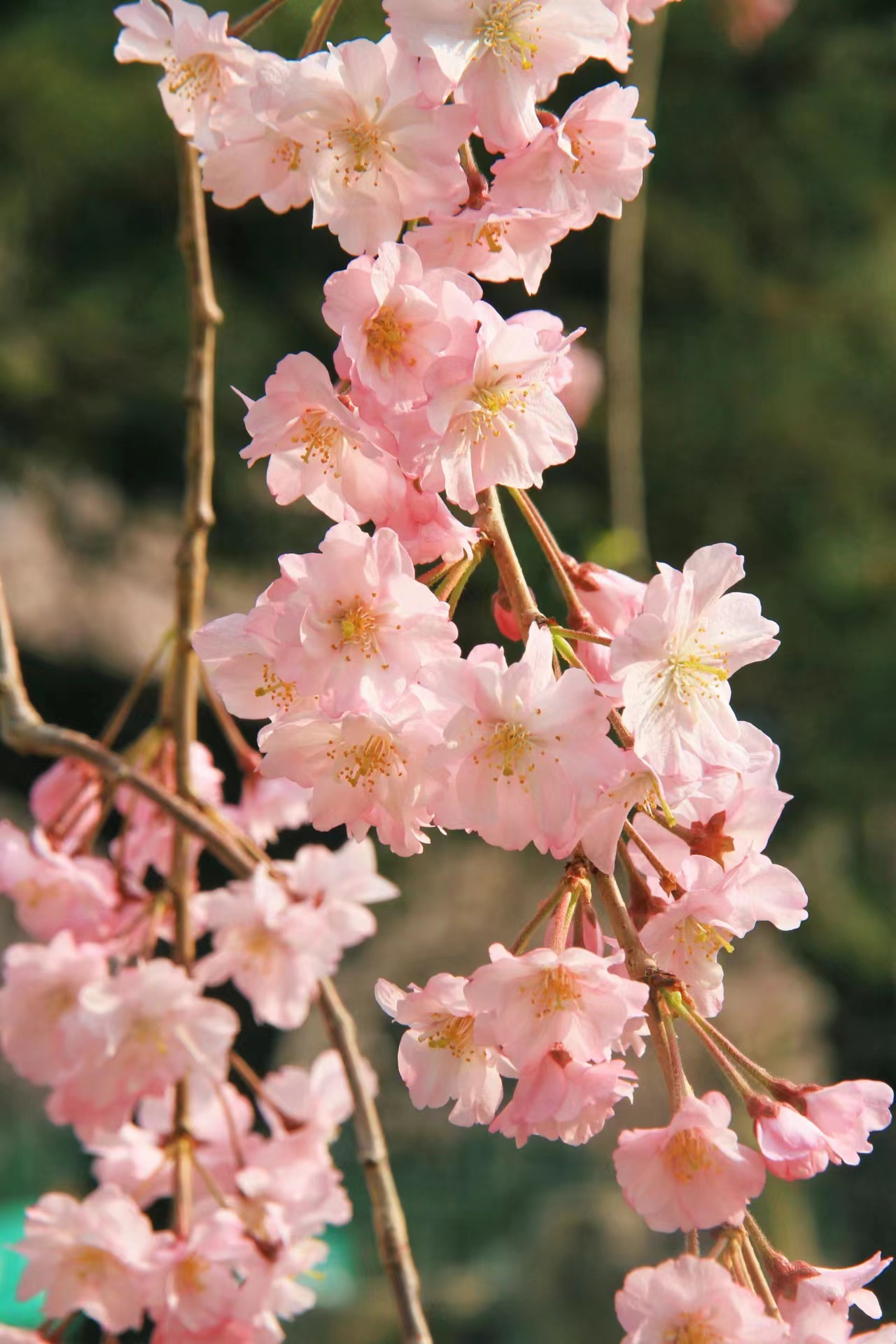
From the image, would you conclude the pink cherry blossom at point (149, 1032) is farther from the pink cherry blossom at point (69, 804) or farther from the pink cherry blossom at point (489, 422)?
the pink cherry blossom at point (489, 422)

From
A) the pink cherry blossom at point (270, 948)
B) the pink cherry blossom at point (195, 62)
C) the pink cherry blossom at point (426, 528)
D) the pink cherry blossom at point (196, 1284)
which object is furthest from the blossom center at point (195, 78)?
the pink cherry blossom at point (196, 1284)

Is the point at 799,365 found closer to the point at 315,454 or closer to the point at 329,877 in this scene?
the point at 329,877

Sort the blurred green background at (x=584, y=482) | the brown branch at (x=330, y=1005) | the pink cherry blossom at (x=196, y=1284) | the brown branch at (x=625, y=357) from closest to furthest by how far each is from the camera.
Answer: the brown branch at (x=330, y=1005), the pink cherry blossom at (x=196, y=1284), the brown branch at (x=625, y=357), the blurred green background at (x=584, y=482)

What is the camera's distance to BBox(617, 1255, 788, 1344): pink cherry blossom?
408mm

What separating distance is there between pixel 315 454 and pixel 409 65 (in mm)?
136

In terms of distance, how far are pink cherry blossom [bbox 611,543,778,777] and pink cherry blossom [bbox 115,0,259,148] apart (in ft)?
0.86

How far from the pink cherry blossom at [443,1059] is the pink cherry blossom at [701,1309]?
10 cm

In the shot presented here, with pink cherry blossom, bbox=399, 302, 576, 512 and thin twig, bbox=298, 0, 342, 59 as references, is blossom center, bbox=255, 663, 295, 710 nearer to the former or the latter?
pink cherry blossom, bbox=399, 302, 576, 512

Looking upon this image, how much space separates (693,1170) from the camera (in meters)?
0.44

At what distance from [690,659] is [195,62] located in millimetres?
350

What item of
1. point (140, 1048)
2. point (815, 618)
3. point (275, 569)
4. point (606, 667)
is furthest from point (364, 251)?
point (815, 618)

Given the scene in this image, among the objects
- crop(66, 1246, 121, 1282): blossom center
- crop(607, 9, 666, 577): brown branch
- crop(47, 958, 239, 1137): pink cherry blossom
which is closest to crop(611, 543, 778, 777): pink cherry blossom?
crop(47, 958, 239, 1137): pink cherry blossom

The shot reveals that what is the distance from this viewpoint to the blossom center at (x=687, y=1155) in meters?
0.44

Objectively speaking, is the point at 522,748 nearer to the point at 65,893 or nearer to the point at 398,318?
the point at 398,318
